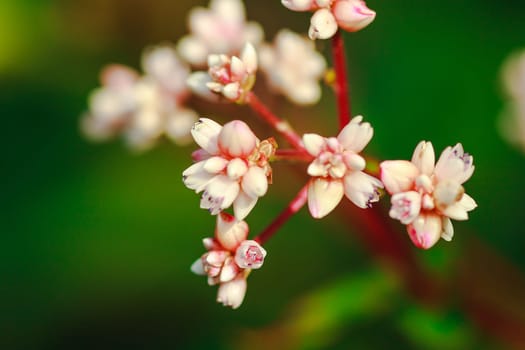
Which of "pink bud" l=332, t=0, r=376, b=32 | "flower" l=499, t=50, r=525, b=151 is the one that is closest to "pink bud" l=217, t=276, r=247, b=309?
"pink bud" l=332, t=0, r=376, b=32

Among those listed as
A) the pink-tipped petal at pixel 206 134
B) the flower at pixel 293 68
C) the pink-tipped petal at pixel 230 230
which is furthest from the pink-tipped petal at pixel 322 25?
the flower at pixel 293 68

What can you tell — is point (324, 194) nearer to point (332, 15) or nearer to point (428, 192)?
point (428, 192)

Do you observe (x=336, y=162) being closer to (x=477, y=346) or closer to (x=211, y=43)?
(x=211, y=43)

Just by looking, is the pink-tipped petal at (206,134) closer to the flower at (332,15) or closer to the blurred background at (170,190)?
the flower at (332,15)

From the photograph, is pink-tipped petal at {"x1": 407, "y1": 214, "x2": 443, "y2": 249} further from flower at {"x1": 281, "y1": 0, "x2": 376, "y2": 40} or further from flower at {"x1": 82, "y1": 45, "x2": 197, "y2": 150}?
flower at {"x1": 82, "y1": 45, "x2": 197, "y2": 150}

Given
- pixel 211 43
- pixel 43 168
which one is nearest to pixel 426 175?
pixel 211 43

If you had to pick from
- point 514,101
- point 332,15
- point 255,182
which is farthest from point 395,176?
point 514,101
